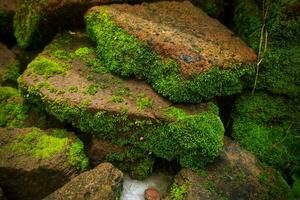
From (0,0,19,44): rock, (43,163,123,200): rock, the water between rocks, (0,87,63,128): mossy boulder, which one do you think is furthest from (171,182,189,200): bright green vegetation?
(0,0,19,44): rock

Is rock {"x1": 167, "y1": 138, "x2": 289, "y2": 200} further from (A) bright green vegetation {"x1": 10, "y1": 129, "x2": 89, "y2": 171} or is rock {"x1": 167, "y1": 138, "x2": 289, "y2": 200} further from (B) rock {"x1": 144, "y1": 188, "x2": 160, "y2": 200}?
(A) bright green vegetation {"x1": 10, "y1": 129, "x2": 89, "y2": 171}

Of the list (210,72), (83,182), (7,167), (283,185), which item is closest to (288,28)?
(210,72)

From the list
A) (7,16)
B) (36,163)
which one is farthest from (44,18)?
(36,163)

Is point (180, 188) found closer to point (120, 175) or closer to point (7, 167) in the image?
point (120, 175)

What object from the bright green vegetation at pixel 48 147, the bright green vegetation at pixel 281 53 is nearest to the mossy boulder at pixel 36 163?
the bright green vegetation at pixel 48 147

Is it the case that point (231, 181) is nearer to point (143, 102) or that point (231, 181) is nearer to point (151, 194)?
point (151, 194)
